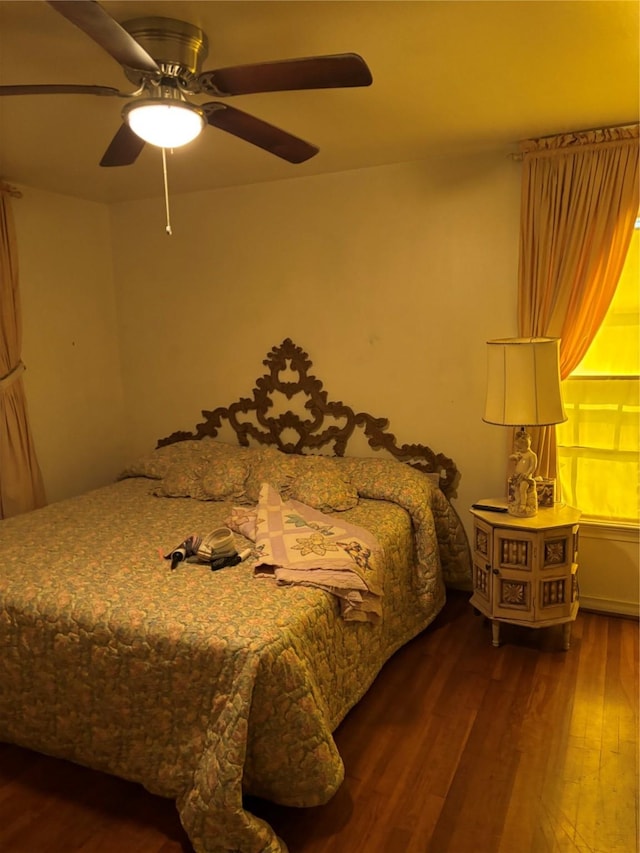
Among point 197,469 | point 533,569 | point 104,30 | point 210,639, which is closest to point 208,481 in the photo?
point 197,469

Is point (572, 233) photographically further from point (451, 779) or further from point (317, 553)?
point (451, 779)

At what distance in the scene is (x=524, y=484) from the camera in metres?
2.81

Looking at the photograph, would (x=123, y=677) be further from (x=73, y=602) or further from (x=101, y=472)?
(x=101, y=472)

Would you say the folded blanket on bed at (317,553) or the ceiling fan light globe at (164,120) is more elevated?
the ceiling fan light globe at (164,120)

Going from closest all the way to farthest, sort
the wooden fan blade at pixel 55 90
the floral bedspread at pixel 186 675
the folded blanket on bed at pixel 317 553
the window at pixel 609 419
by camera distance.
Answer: the wooden fan blade at pixel 55 90 < the floral bedspread at pixel 186 675 < the folded blanket on bed at pixel 317 553 < the window at pixel 609 419

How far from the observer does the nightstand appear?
2.70m

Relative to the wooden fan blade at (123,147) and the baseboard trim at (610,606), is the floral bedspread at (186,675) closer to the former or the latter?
the baseboard trim at (610,606)

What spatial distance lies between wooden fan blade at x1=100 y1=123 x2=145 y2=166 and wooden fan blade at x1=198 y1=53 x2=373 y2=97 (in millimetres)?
357

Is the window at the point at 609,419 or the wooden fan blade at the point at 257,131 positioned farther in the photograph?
the window at the point at 609,419

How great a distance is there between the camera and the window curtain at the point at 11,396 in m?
3.43

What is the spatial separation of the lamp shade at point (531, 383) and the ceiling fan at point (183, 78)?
137cm

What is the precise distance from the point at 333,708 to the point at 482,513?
1201 mm

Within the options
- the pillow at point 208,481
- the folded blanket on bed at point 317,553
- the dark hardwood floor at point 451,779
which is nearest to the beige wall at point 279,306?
the pillow at point 208,481

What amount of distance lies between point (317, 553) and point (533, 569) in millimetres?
1035
